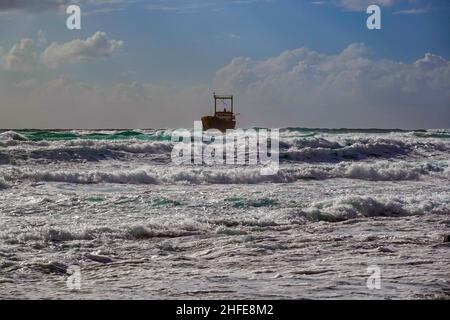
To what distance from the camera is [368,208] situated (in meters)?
11.8

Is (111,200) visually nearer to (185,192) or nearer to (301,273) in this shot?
(185,192)

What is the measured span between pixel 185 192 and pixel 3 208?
465cm

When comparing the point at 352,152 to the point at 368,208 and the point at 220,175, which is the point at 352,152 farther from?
the point at 368,208

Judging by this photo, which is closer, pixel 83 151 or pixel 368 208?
pixel 368 208

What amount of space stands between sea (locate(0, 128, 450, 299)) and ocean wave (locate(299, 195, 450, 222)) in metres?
0.03

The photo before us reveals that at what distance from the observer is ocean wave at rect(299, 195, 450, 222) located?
11.1 meters

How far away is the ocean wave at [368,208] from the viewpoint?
11125 mm

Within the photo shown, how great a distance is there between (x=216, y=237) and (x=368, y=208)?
160 inches

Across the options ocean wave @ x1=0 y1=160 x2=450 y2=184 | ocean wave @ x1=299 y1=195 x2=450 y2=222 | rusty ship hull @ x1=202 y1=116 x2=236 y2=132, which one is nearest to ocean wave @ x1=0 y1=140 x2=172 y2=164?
ocean wave @ x1=0 y1=160 x2=450 y2=184

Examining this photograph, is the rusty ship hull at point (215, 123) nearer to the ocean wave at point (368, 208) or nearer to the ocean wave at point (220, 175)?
the ocean wave at point (220, 175)

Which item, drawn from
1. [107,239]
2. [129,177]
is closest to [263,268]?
[107,239]

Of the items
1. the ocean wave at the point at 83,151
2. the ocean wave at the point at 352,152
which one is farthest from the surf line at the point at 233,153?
the ocean wave at the point at 83,151
